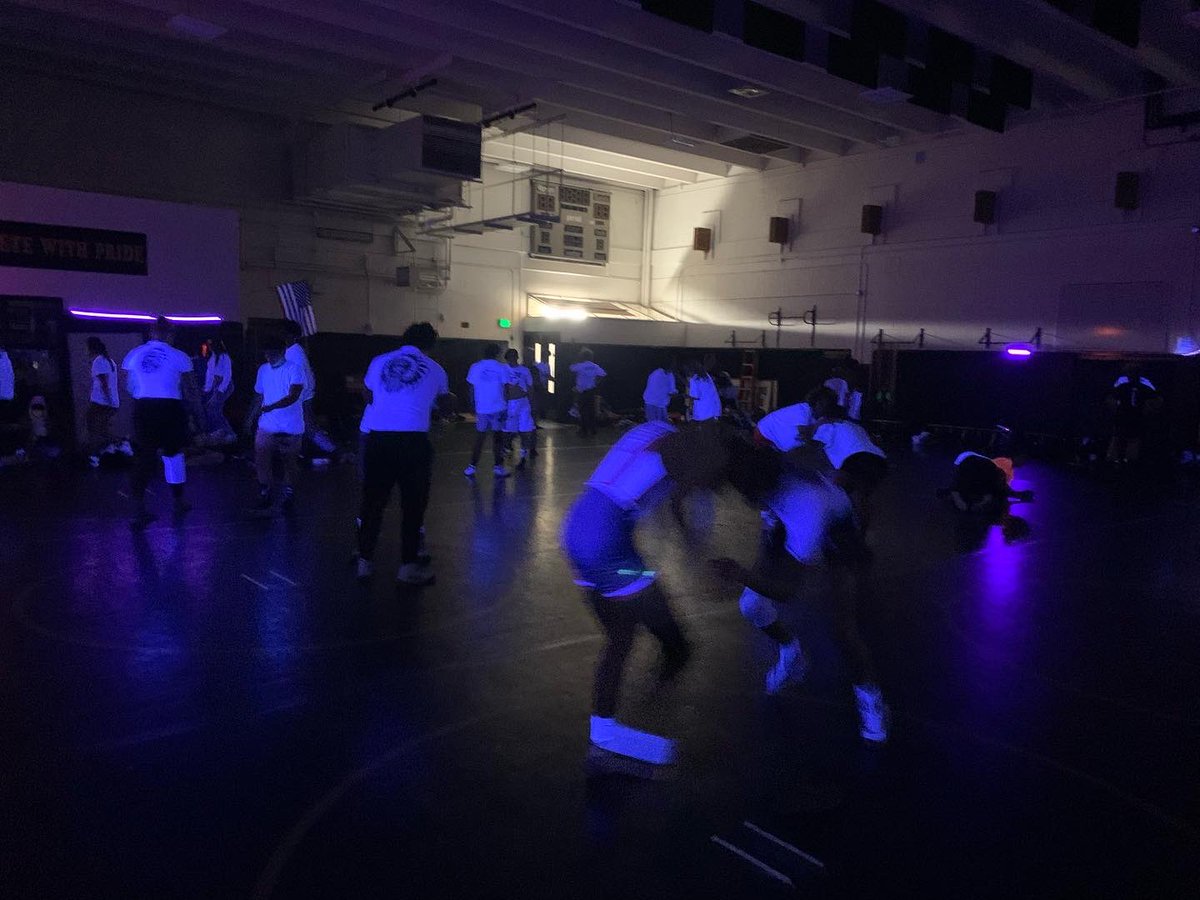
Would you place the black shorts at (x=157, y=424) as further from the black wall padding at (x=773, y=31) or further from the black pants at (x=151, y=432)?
the black wall padding at (x=773, y=31)

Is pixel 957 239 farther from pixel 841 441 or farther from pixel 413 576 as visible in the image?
pixel 413 576

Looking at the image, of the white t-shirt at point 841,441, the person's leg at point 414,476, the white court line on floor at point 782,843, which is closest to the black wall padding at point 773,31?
the white t-shirt at point 841,441

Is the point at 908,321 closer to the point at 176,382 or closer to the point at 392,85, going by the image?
the point at 392,85

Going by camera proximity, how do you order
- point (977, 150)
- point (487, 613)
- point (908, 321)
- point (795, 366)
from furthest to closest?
point (795, 366) < point (908, 321) < point (977, 150) < point (487, 613)

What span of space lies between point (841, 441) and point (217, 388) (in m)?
11.4

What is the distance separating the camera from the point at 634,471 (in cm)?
330

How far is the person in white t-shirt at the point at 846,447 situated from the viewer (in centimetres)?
519

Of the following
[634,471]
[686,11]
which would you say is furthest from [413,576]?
[686,11]

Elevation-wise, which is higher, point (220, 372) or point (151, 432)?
point (220, 372)

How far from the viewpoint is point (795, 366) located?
22484 mm

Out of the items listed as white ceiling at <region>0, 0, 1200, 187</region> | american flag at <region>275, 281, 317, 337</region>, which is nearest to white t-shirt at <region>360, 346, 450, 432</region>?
white ceiling at <region>0, 0, 1200, 187</region>

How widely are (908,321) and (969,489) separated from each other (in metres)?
11.9

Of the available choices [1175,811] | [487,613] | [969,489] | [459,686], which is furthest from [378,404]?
[969,489]

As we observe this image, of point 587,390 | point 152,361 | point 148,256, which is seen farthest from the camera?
point 587,390
